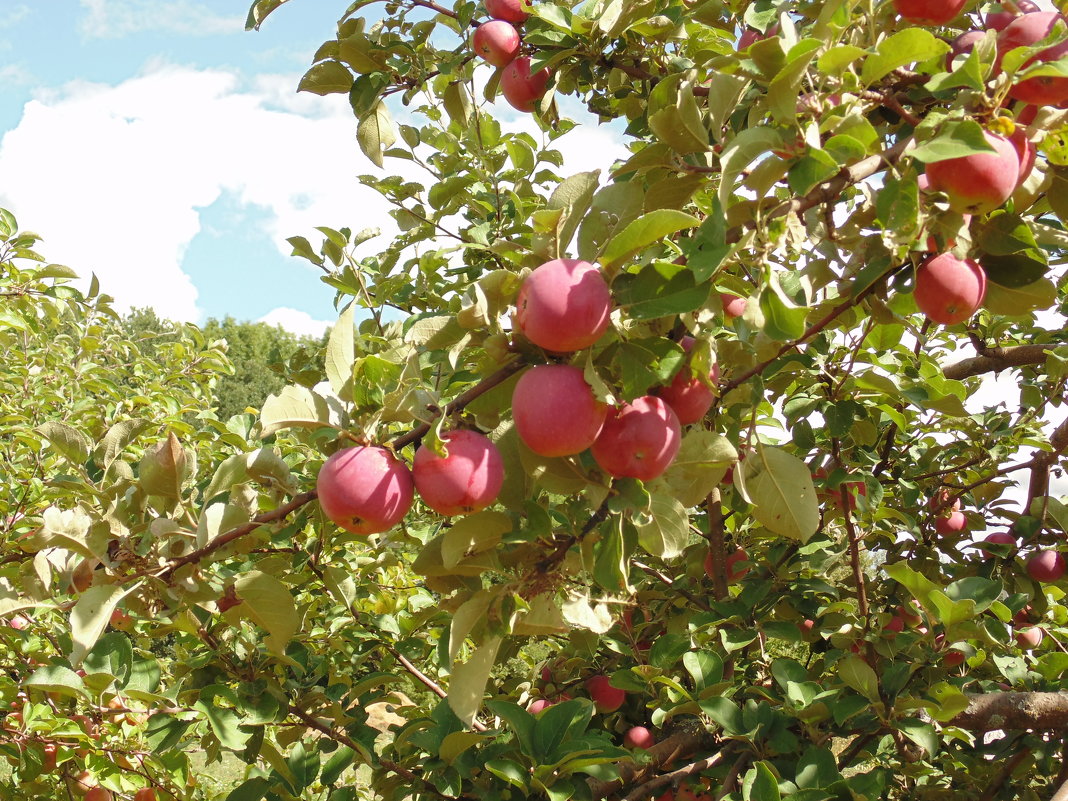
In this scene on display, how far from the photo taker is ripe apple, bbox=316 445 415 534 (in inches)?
40.4

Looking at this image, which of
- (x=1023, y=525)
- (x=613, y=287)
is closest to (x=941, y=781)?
(x=1023, y=525)

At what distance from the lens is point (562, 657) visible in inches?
90.9

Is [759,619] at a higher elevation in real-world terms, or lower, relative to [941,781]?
higher

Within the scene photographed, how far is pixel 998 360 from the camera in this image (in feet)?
6.73

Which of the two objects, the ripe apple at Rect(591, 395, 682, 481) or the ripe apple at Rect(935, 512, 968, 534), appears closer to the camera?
the ripe apple at Rect(591, 395, 682, 481)

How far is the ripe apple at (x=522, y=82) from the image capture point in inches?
72.4

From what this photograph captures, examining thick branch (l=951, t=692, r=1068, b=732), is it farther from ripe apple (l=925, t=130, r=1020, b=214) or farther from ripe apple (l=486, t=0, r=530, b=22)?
ripe apple (l=486, t=0, r=530, b=22)

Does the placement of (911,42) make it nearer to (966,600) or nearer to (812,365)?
(812,365)

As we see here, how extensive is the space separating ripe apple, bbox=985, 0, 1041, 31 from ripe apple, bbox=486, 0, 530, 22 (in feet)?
2.94

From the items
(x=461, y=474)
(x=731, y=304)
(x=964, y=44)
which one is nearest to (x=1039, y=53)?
(x=964, y=44)

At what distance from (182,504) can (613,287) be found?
2.38 feet

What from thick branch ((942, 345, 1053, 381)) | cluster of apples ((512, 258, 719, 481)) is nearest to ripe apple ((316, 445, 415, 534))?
cluster of apples ((512, 258, 719, 481))

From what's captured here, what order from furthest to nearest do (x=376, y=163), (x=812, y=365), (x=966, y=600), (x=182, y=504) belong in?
(x=376, y=163)
(x=812, y=365)
(x=966, y=600)
(x=182, y=504)

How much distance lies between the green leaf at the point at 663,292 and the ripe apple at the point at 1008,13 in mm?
772
